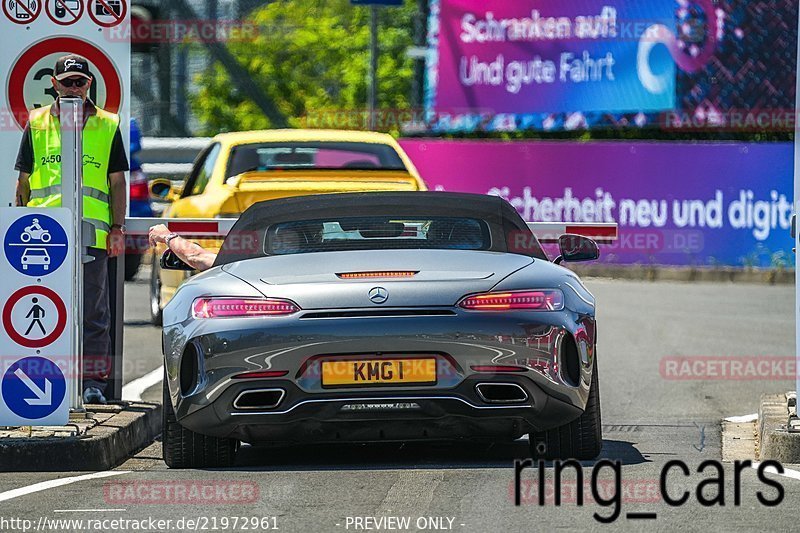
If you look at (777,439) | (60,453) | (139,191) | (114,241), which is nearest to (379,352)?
(60,453)

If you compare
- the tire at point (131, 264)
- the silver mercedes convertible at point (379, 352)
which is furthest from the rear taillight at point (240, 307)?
the tire at point (131, 264)

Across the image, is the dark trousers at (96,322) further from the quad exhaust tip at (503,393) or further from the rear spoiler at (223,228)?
the quad exhaust tip at (503,393)

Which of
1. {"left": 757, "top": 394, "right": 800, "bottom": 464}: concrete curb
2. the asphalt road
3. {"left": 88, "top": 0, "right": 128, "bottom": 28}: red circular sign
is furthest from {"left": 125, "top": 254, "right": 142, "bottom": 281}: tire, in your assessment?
{"left": 757, "top": 394, "right": 800, "bottom": 464}: concrete curb

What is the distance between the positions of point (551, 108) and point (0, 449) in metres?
24.1

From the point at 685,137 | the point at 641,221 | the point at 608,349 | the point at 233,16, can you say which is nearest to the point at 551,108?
the point at 685,137

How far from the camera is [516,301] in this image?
810cm

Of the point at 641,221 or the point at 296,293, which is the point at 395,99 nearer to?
the point at 641,221

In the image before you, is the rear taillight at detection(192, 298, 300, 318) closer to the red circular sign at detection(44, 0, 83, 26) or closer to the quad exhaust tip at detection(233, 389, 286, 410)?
the quad exhaust tip at detection(233, 389, 286, 410)

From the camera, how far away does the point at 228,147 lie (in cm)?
1433

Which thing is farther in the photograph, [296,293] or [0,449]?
[0,449]

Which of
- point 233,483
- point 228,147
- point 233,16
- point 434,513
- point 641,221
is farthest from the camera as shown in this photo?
point 233,16

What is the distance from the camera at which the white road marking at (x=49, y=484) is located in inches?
306

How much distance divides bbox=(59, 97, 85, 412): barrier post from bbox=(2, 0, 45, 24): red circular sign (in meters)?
0.77

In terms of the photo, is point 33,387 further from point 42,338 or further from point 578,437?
point 578,437
